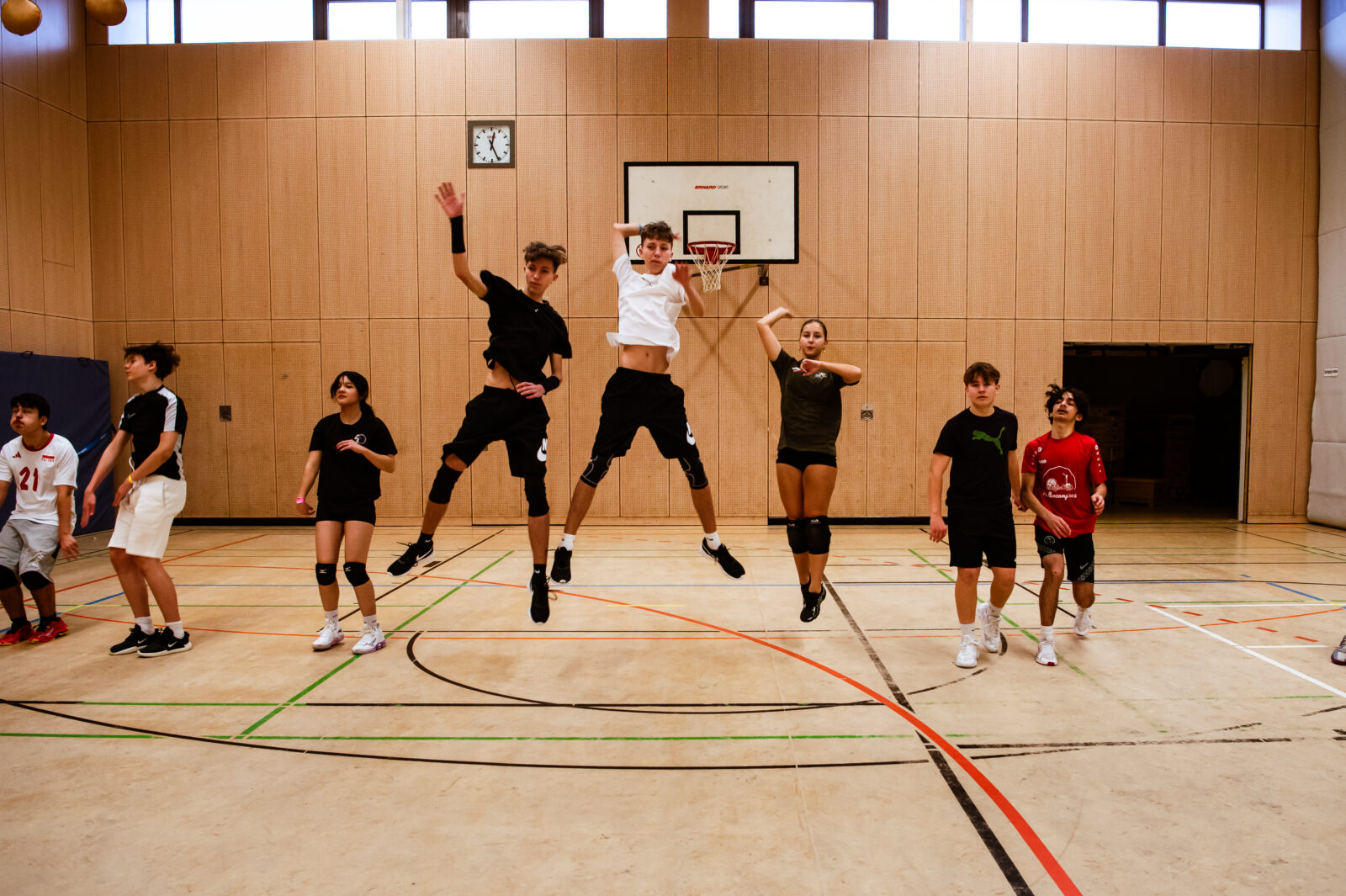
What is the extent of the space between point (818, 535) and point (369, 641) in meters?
2.80

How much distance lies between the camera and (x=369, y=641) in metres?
4.51

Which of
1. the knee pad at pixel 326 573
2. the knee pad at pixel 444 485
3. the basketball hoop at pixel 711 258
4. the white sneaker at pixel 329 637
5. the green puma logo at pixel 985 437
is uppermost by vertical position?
the basketball hoop at pixel 711 258

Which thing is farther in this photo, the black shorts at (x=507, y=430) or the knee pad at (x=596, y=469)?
the knee pad at (x=596, y=469)

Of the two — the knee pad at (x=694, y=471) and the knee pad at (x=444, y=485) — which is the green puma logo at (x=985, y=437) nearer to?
the knee pad at (x=694, y=471)

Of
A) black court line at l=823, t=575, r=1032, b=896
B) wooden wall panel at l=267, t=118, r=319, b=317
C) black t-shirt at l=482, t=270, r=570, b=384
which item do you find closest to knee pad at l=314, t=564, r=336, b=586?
black t-shirt at l=482, t=270, r=570, b=384

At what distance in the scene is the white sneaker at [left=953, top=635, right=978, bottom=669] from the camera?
4.12 metres

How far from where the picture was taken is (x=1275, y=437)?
987 centimetres

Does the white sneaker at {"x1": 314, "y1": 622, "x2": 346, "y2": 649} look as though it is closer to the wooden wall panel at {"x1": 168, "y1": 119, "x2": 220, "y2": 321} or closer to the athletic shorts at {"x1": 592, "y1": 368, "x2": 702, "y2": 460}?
the athletic shorts at {"x1": 592, "y1": 368, "x2": 702, "y2": 460}

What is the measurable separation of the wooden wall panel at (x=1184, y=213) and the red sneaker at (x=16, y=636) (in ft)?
39.3

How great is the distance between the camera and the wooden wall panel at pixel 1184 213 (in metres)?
9.65

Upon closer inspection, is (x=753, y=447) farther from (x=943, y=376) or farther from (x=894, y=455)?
(x=943, y=376)

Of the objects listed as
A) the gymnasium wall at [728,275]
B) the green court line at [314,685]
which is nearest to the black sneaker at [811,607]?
the green court line at [314,685]

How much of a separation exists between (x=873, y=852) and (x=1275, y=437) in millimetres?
10615

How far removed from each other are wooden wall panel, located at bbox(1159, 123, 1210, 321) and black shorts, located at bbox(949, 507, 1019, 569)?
7.54 meters
